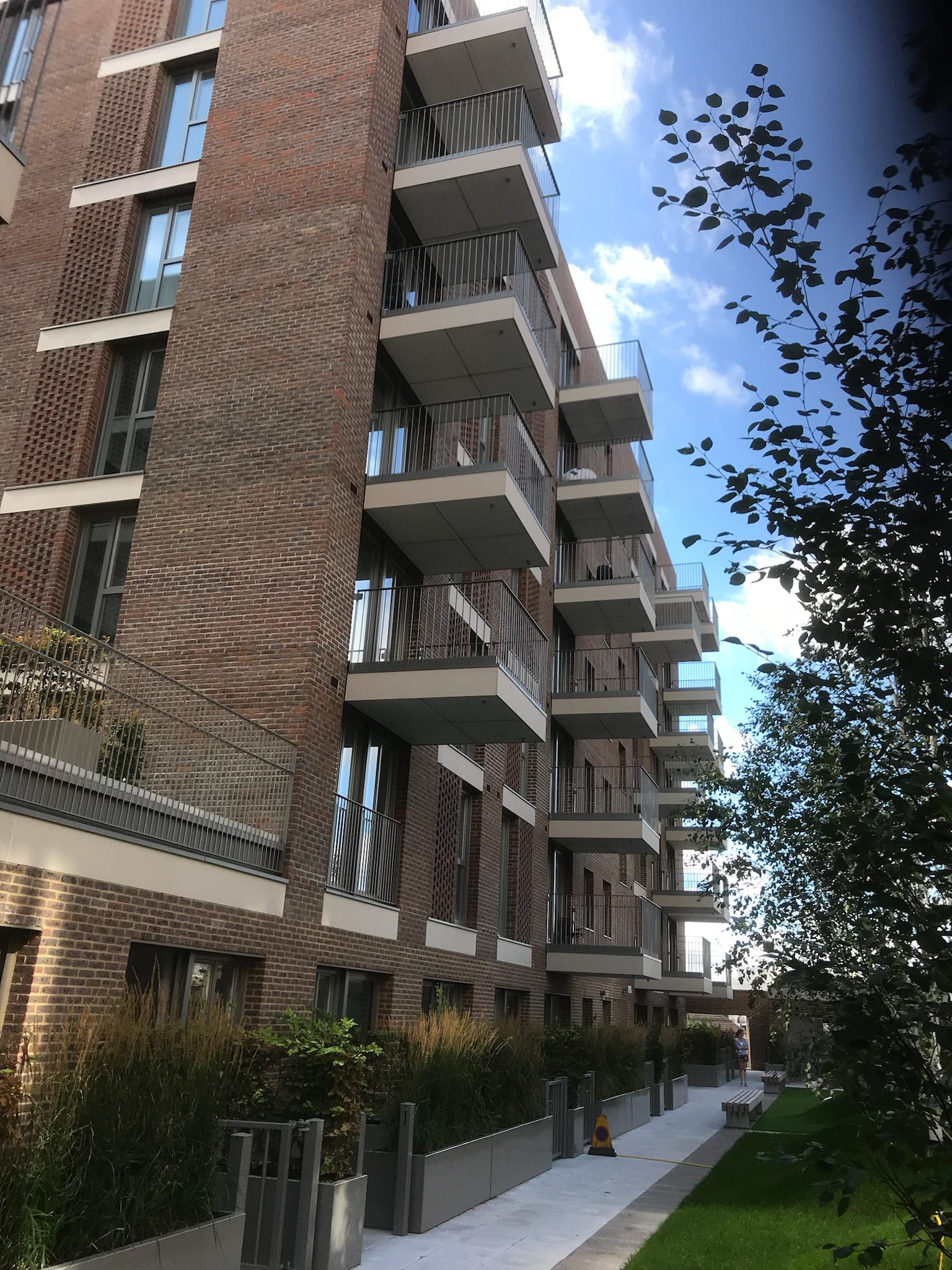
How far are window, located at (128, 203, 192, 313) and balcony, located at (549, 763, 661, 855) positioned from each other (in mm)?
12869

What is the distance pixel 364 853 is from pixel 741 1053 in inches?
1077

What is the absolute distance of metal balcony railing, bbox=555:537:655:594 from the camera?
82.8 feet

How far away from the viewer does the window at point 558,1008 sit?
22.3 meters

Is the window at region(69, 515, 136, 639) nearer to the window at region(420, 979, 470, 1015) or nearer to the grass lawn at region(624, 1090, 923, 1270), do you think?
the window at region(420, 979, 470, 1015)

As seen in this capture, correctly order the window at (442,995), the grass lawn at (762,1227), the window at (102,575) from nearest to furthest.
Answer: the grass lawn at (762,1227)
the window at (102,575)
the window at (442,995)

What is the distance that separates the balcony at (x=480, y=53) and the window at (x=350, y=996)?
1346cm

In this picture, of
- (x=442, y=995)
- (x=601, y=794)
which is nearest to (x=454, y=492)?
(x=442, y=995)

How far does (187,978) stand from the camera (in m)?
10.0

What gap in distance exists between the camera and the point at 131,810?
9102mm

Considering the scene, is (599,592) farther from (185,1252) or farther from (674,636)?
(185,1252)

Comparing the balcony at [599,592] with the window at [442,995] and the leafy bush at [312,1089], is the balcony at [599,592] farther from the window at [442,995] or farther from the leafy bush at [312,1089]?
the leafy bush at [312,1089]

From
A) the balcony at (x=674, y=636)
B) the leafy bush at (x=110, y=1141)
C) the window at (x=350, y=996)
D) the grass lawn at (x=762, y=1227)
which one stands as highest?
the balcony at (x=674, y=636)

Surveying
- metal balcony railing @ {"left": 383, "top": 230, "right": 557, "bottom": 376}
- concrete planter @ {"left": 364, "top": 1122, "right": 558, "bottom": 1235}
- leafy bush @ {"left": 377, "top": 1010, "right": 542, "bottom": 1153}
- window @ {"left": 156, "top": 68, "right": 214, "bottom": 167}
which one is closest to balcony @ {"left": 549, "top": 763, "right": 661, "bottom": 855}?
leafy bush @ {"left": 377, "top": 1010, "right": 542, "bottom": 1153}

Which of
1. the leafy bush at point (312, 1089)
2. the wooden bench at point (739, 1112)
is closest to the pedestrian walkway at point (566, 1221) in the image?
the leafy bush at point (312, 1089)
